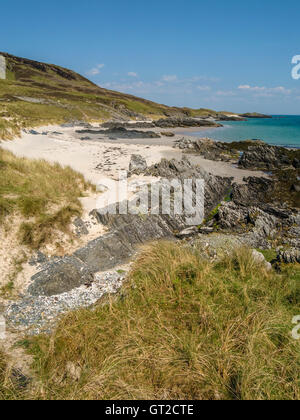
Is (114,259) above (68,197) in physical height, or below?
below

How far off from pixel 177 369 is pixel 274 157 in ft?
82.3

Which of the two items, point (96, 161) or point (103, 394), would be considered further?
point (96, 161)

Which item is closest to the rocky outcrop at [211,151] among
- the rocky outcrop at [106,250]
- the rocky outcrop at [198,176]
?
the rocky outcrop at [198,176]

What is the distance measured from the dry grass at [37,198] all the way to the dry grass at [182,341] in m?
3.71

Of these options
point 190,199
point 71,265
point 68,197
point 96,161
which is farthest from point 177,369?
point 96,161

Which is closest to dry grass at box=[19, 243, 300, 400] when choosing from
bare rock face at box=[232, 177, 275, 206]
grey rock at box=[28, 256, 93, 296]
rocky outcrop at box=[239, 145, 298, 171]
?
grey rock at box=[28, 256, 93, 296]

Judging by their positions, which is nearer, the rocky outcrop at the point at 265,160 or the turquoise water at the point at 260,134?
the rocky outcrop at the point at 265,160

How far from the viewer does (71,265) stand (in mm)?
7344

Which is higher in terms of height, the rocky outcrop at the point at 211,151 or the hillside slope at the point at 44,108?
the hillside slope at the point at 44,108

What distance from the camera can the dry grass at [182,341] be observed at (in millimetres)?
3402

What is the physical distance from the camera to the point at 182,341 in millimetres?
4066

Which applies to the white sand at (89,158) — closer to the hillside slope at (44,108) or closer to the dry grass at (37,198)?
the hillside slope at (44,108)

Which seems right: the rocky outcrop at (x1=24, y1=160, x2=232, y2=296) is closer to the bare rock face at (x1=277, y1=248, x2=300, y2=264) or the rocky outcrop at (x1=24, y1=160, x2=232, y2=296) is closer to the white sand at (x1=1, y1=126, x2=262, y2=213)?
the bare rock face at (x1=277, y1=248, x2=300, y2=264)
